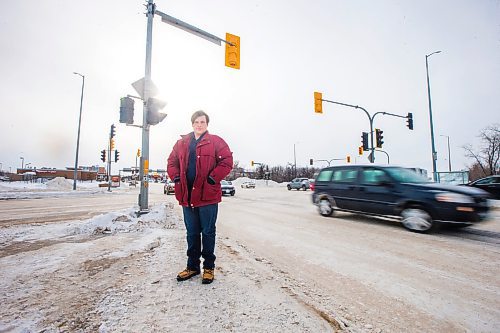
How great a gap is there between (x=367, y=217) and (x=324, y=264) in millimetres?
4779

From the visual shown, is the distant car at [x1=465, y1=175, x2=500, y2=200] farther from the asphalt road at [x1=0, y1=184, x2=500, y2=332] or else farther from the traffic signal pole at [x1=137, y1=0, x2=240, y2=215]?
the traffic signal pole at [x1=137, y1=0, x2=240, y2=215]

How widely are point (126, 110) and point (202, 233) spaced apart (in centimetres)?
526

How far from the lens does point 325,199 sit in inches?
304

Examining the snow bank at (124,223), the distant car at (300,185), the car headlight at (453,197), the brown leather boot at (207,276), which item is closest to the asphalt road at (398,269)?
the car headlight at (453,197)

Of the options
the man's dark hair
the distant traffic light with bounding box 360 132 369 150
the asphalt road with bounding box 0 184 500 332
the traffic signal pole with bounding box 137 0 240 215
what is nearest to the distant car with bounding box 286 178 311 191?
the distant traffic light with bounding box 360 132 369 150

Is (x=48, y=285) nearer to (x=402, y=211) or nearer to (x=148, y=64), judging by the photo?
(x=148, y=64)

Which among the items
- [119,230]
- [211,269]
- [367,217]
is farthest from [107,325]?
[367,217]

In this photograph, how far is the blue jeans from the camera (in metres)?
2.65

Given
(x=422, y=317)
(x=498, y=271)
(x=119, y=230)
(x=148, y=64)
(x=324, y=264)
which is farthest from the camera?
(x=148, y=64)

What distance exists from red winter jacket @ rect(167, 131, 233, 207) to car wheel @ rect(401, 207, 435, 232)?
191 inches

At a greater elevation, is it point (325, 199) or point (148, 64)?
point (148, 64)

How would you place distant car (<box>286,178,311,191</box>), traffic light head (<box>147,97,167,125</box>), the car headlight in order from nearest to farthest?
the car headlight → traffic light head (<box>147,97,167,125</box>) → distant car (<box>286,178,311,191</box>)

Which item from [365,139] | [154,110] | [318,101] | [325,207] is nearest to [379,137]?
[365,139]

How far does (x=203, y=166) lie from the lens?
2664mm
